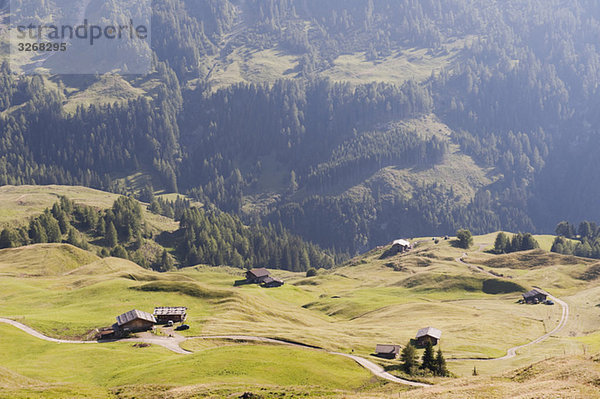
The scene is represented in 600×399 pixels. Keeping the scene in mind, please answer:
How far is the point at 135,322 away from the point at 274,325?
27.0 metres

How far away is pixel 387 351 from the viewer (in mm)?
92375

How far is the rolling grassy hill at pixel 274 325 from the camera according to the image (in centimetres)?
7044

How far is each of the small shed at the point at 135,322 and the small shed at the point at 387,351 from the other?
134ft

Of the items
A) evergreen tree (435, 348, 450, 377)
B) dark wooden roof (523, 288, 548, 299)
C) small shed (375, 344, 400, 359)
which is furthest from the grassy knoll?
dark wooden roof (523, 288, 548, 299)

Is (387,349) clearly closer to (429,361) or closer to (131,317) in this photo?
(429,361)

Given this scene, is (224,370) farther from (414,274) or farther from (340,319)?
(414,274)

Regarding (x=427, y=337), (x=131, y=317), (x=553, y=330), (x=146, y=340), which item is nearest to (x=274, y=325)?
(x=146, y=340)

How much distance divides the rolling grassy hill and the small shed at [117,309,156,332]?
682 cm

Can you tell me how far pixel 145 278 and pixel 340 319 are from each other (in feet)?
191

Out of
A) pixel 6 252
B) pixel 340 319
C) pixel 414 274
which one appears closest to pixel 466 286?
pixel 414 274

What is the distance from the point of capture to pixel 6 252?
183375 mm

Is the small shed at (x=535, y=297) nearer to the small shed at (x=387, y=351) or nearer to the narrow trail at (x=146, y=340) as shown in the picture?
the small shed at (x=387, y=351)

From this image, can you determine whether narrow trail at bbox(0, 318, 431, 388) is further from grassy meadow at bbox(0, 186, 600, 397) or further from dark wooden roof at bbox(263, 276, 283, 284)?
dark wooden roof at bbox(263, 276, 283, 284)

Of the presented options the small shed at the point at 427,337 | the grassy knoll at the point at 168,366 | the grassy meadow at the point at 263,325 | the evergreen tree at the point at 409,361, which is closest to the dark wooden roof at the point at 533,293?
the grassy meadow at the point at 263,325
